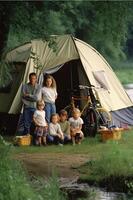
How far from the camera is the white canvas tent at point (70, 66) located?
13.9 meters

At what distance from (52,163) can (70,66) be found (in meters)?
Answer: 4.48

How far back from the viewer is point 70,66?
14.8 metres

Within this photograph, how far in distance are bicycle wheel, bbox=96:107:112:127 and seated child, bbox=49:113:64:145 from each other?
4.46ft

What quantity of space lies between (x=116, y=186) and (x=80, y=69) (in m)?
5.63

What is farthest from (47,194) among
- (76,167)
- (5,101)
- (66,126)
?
(5,101)

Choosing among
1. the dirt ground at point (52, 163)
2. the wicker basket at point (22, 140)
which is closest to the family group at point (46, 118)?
the wicker basket at point (22, 140)

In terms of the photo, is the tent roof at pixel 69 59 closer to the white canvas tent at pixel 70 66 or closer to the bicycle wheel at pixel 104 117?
the white canvas tent at pixel 70 66

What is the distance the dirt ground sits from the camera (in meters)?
9.87

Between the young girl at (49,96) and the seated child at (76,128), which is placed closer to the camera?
the seated child at (76,128)

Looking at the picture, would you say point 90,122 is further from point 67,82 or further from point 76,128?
point 67,82

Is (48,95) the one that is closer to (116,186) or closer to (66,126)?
(66,126)

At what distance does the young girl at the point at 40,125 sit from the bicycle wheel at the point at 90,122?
1111 mm

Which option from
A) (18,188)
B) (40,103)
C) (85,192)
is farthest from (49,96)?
(18,188)

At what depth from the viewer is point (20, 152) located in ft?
38.6
